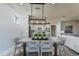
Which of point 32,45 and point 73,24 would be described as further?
point 73,24

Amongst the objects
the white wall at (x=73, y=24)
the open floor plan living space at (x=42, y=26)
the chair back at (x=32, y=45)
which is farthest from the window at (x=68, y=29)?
the chair back at (x=32, y=45)

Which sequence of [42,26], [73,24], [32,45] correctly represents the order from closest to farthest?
[32,45] < [73,24] < [42,26]

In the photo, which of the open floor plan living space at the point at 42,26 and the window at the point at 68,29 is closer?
the open floor plan living space at the point at 42,26

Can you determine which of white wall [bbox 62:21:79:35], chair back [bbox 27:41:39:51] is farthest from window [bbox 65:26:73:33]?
chair back [bbox 27:41:39:51]

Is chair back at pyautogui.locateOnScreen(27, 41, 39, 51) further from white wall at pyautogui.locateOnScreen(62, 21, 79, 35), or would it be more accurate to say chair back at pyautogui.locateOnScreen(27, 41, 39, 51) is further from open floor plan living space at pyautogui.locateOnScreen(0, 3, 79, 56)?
white wall at pyautogui.locateOnScreen(62, 21, 79, 35)

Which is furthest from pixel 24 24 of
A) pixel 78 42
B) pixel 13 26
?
pixel 78 42

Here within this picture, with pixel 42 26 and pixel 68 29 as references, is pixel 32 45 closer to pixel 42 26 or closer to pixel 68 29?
pixel 42 26

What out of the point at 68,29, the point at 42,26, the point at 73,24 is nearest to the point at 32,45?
the point at 42,26

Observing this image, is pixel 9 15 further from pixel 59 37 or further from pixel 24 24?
pixel 59 37

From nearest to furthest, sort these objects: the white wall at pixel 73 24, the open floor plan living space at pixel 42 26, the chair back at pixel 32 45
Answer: the chair back at pixel 32 45 < the open floor plan living space at pixel 42 26 < the white wall at pixel 73 24

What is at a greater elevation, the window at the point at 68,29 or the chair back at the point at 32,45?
the window at the point at 68,29

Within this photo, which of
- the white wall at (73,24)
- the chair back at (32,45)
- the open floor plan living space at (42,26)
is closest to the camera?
the chair back at (32,45)

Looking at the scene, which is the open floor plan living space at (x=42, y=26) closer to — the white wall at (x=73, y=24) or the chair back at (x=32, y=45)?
the white wall at (x=73, y=24)

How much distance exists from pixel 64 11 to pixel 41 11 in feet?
3.43
